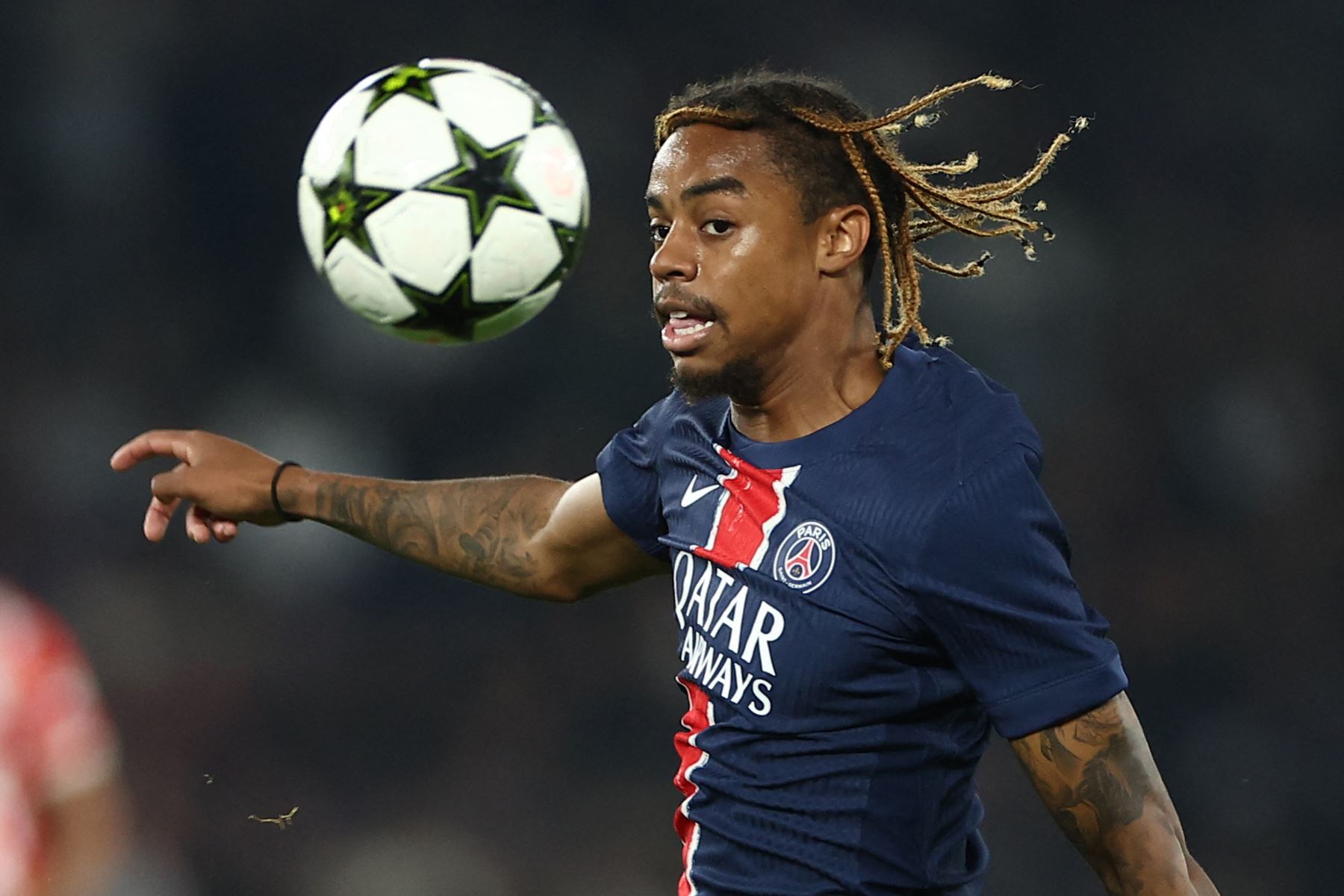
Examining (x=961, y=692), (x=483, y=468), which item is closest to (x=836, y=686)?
(x=961, y=692)

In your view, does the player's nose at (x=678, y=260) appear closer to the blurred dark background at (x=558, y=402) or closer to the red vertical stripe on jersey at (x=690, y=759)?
the red vertical stripe on jersey at (x=690, y=759)

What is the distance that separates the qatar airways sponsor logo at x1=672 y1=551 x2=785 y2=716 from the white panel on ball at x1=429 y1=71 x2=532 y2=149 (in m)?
0.76

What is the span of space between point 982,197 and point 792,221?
15.9 inches

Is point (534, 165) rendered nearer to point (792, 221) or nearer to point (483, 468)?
point (792, 221)

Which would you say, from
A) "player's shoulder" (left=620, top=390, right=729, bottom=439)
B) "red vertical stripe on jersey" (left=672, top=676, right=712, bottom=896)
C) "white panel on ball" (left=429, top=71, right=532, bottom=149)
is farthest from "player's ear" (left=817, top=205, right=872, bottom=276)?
"red vertical stripe on jersey" (left=672, top=676, right=712, bottom=896)

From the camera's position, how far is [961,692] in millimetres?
2109

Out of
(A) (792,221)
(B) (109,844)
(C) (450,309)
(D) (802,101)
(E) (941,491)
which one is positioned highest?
(D) (802,101)

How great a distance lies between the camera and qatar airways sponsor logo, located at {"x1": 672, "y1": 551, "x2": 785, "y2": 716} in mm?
2172

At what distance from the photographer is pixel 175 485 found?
264cm

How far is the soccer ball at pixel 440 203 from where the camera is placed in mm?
2482

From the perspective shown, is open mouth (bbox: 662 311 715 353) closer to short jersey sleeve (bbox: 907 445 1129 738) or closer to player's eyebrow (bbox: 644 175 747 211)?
player's eyebrow (bbox: 644 175 747 211)

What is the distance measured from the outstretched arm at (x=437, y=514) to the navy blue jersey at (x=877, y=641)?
1.33 feet

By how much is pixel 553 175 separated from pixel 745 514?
0.70 m

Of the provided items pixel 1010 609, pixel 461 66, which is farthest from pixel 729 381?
pixel 461 66
